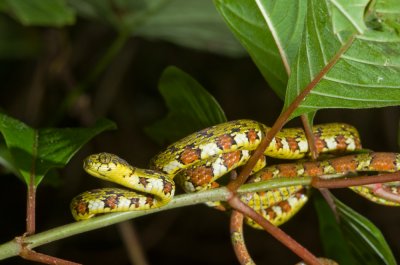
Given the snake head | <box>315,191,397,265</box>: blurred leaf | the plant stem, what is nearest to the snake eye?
the snake head

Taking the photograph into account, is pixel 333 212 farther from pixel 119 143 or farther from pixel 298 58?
pixel 119 143

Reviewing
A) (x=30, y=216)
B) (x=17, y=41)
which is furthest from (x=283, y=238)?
(x=17, y=41)

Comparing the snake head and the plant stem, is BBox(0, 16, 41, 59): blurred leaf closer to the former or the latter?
the snake head

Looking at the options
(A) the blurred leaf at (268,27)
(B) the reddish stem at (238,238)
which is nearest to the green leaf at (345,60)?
(A) the blurred leaf at (268,27)

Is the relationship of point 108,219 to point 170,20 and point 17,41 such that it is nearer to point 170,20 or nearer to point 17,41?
point 170,20

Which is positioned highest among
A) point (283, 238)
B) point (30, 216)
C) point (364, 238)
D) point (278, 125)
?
point (30, 216)

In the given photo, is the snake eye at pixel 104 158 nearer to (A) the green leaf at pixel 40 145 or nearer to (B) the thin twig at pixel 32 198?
(A) the green leaf at pixel 40 145

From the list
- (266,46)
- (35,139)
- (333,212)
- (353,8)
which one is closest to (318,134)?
(333,212)
